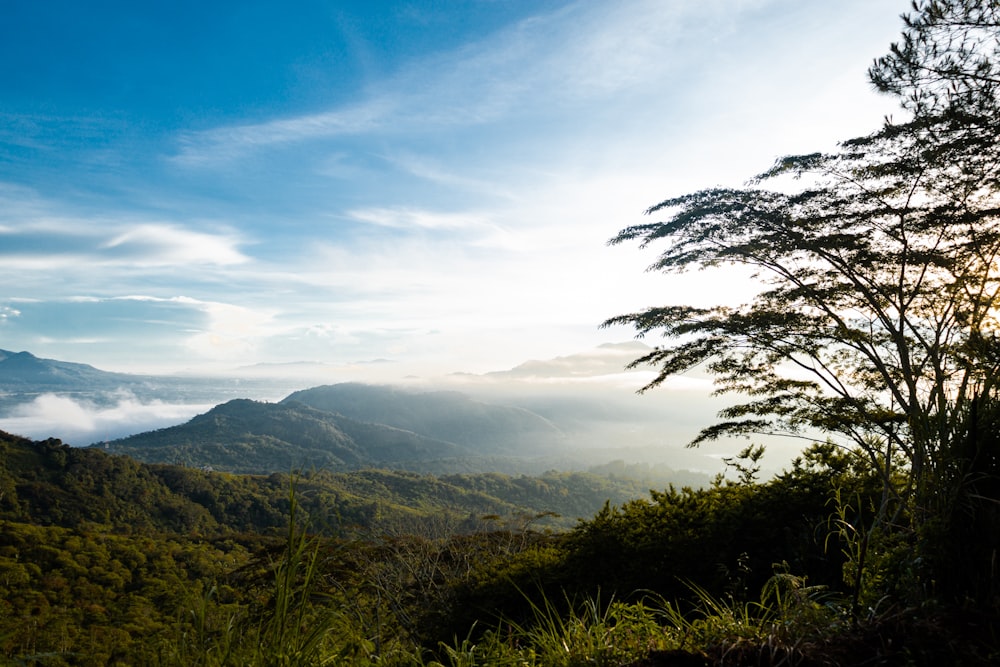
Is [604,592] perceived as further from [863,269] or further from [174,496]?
[174,496]

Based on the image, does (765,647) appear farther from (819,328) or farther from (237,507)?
(237,507)

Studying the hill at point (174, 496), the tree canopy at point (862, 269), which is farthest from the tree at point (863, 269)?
the hill at point (174, 496)

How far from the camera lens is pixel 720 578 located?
461 centimetres

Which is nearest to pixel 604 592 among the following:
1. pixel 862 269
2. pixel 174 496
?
pixel 862 269

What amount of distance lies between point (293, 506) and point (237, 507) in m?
94.5

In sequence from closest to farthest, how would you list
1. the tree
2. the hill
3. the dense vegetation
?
the dense vegetation < the tree < the hill

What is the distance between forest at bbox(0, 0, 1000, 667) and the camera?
216 cm

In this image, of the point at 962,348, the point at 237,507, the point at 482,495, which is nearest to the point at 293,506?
the point at 962,348

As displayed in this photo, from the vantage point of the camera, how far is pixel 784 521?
544 cm

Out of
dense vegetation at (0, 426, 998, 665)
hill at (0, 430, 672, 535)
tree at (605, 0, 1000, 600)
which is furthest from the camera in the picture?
hill at (0, 430, 672, 535)

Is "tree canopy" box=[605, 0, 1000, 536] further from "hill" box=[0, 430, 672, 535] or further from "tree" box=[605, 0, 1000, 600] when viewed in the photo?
"hill" box=[0, 430, 672, 535]

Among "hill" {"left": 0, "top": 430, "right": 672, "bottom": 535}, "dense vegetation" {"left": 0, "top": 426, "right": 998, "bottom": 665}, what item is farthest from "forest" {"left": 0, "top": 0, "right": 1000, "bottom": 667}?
"hill" {"left": 0, "top": 430, "right": 672, "bottom": 535}

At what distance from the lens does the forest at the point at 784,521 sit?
216cm

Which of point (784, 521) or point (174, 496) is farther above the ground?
point (784, 521)
